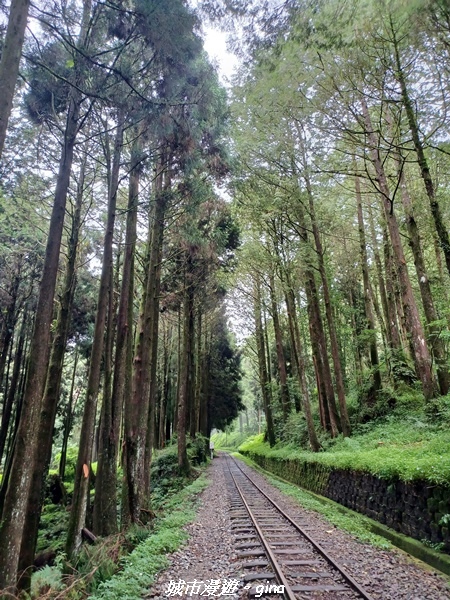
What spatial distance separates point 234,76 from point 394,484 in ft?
38.7

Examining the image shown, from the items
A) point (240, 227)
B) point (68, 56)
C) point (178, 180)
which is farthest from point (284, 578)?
point (240, 227)

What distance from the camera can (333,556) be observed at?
5195mm

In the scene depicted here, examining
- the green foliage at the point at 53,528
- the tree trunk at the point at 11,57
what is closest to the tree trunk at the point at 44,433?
the green foliage at the point at 53,528

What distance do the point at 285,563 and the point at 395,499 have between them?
2.70 meters

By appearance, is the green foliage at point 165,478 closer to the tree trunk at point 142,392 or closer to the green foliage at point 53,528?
the green foliage at point 53,528

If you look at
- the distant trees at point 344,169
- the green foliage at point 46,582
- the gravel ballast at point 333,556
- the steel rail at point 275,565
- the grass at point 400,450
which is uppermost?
the distant trees at point 344,169

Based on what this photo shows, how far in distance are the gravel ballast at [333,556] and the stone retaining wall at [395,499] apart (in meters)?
0.52

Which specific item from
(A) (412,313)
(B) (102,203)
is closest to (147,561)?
(A) (412,313)

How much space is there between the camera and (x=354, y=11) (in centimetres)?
594

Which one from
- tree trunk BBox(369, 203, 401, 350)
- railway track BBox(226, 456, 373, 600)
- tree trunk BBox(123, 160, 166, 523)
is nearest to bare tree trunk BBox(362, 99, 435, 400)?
tree trunk BBox(369, 203, 401, 350)

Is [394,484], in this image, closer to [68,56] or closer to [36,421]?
[36,421]

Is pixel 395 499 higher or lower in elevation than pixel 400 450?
lower

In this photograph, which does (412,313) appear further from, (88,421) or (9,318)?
(9,318)

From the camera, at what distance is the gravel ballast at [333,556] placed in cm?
414
